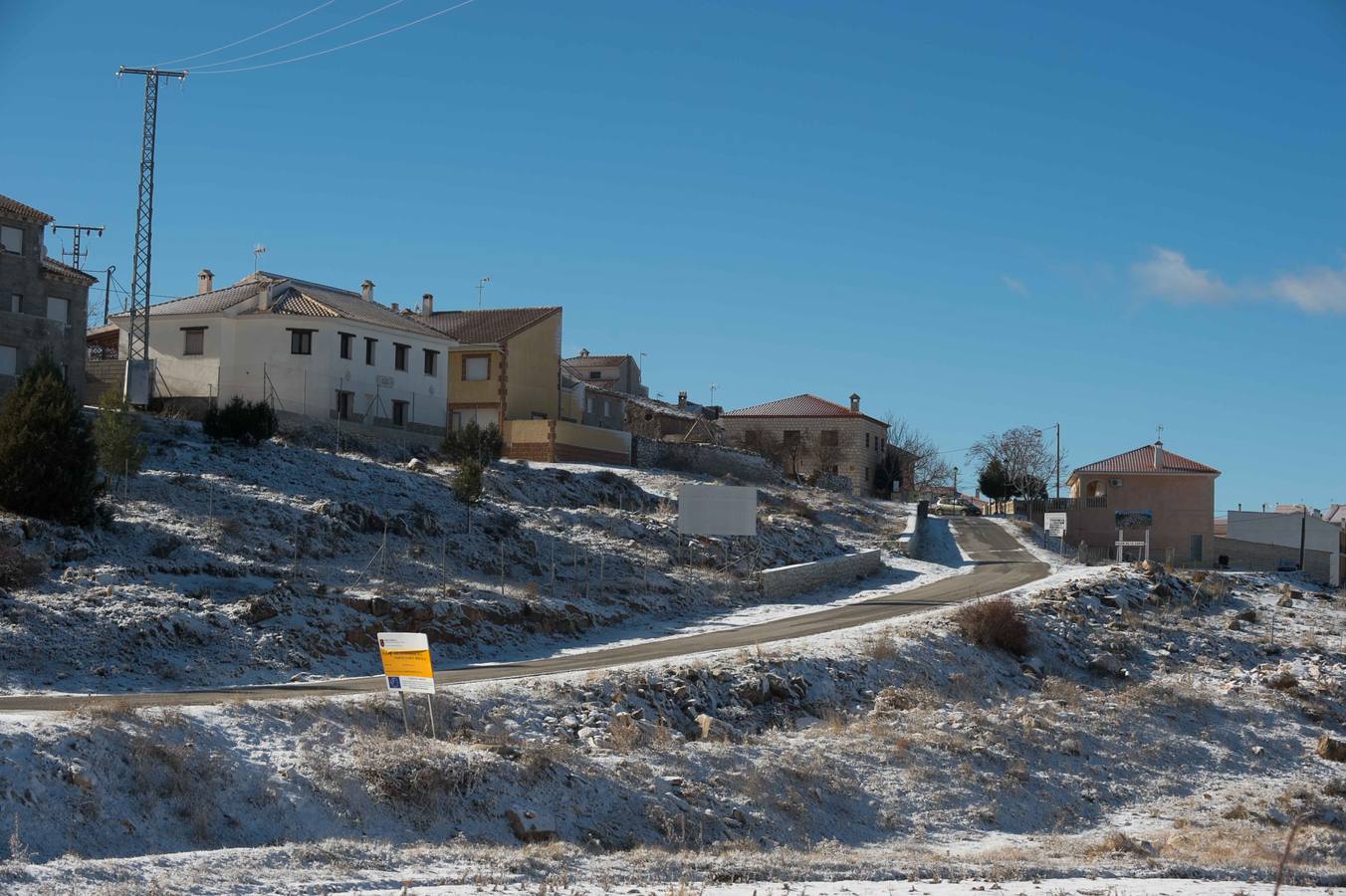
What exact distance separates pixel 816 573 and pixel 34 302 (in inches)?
1283

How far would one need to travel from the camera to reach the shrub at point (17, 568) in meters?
29.1

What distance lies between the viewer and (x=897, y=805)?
83.6 ft

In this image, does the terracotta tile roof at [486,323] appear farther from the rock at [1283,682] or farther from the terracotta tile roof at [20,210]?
the rock at [1283,682]

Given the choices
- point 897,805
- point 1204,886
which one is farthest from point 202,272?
point 1204,886

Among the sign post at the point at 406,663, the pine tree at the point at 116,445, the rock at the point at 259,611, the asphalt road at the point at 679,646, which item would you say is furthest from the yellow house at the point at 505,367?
the sign post at the point at 406,663

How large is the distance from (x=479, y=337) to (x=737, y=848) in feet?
171

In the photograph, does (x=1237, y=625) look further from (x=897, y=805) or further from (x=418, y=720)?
(x=418, y=720)

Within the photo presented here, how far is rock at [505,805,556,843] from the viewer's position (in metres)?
20.8

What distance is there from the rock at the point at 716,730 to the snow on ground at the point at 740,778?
9cm

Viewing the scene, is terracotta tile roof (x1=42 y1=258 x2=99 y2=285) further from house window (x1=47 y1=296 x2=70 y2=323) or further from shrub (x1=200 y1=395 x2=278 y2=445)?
shrub (x1=200 y1=395 x2=278 y2=445)

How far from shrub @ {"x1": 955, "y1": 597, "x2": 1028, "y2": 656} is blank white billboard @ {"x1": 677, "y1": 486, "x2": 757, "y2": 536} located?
977 centimetres

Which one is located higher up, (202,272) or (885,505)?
(202,272)

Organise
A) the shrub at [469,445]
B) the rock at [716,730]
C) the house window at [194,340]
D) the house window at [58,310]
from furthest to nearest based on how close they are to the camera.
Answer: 1. the house window at [194,340]
2. the shrub at [469,445]
3. the house window at [58,310]
4. the rock at [716,730]

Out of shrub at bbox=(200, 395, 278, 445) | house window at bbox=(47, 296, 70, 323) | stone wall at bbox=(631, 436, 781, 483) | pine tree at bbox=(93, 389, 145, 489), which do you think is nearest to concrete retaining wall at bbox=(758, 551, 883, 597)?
shrub at bbox=(200, 395, 278, 445)
